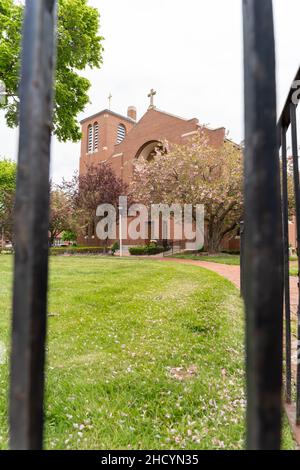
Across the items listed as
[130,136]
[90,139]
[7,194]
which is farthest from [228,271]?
[90,139]

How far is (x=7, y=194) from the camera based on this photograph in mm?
23938

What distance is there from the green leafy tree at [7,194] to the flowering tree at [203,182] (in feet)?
25.3

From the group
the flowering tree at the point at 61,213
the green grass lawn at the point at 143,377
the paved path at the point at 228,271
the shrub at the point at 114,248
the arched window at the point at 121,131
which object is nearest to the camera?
the green grass lawn at the point at 143,377

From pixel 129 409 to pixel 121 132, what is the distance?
38102 mm

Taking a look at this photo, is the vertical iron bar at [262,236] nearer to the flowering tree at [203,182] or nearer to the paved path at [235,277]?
the paved path at [235,277]

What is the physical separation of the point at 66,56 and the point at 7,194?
16409mm

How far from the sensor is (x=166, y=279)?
309 inches

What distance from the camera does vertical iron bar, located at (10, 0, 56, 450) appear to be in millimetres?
526

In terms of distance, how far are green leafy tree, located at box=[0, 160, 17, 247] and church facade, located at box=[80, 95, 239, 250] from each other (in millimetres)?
6750

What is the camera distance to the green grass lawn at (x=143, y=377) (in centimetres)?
→ 163

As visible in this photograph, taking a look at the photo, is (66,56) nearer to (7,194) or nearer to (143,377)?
(143,377)

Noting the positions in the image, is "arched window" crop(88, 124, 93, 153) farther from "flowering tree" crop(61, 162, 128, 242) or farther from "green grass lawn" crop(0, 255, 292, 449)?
"green grass lawn" crop(0, 255, 292, 449)

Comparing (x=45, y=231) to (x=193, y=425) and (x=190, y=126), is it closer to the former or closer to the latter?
(x=193, y=425)

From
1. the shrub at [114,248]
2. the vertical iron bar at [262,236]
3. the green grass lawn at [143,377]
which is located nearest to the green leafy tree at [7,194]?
the shrub at [114,248]
